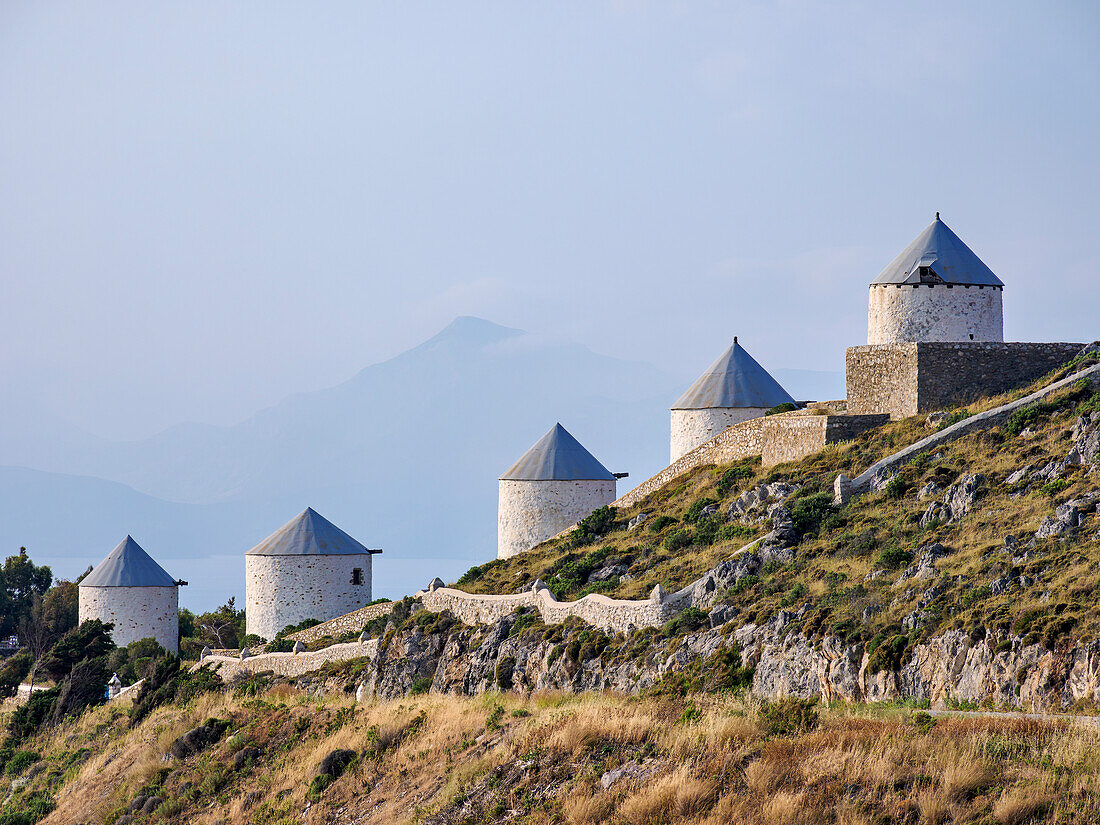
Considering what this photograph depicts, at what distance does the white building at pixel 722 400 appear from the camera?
3972 centimetres

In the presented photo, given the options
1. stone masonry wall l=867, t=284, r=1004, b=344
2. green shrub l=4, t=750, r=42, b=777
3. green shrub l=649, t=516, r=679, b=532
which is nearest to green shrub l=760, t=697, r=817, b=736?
green shrub l=649, t=516, r=679, b=532

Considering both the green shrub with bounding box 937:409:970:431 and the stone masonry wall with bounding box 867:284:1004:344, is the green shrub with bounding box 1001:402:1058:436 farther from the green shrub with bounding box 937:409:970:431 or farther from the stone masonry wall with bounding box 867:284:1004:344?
the stone masonry wall with bounding box 867:284:1004:344

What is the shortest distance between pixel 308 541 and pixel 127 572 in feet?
35.2

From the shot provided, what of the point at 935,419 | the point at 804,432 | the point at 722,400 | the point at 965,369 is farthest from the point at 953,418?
the point at 722,400

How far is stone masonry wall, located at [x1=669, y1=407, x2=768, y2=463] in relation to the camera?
3966 cm

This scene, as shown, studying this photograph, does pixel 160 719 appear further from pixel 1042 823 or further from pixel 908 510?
pixel 1042 823

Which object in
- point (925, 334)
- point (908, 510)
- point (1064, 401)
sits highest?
point (925, 334)

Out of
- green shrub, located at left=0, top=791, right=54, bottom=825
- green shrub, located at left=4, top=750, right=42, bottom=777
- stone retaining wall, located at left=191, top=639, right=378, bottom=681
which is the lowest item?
green shrub, located at left=4, top=750, right=42, bottom=777

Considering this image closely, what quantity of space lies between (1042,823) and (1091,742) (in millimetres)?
1359

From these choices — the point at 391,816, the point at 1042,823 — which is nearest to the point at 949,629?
the point at 1042,823

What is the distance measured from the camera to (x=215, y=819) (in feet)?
58.4

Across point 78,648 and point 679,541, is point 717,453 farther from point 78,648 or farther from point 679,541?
point 78,648

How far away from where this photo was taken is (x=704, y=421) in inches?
1571

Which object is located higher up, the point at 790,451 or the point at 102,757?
the point at 790,451
